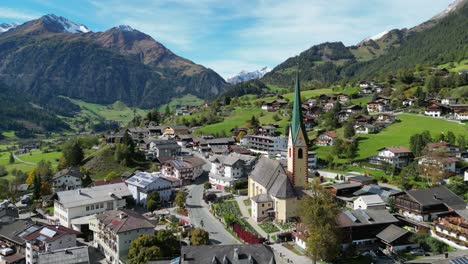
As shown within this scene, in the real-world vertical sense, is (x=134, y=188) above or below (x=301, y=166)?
below

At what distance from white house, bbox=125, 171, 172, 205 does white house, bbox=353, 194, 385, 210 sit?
3270 cm

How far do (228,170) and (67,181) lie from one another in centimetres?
3367

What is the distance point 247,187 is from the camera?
245 feet

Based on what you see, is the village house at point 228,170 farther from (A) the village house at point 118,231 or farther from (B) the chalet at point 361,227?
(B) the chalet at point 361,227

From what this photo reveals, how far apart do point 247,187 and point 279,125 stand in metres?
48.8

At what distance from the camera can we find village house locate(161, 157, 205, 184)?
81250mm

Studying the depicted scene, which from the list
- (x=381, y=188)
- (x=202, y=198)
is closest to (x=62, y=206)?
(x=202, y=198)

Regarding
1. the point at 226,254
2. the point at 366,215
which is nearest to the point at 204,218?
the point at 226,254

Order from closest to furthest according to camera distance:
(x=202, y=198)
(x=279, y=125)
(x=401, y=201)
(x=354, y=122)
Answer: (x=401, y=201) → (x=202, y=198) → (x=354, y=122) → (x=279, y=125)

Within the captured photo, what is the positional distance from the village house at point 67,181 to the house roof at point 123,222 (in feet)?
109

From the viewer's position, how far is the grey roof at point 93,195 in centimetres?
6258

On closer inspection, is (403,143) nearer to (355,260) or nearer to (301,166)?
(301,166)

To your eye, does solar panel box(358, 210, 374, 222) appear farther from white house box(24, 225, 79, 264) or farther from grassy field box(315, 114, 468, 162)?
grassy field box(315, 114, 468, 162)

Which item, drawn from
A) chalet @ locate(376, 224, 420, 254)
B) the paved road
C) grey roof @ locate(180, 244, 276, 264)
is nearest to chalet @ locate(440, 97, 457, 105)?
the paved road
